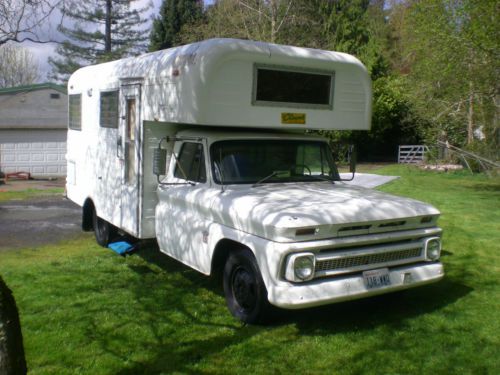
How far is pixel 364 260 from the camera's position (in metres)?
5.38

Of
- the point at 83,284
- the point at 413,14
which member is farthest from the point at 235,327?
the point at 413,14

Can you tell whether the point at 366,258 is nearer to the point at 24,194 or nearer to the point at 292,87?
the point at 292,87

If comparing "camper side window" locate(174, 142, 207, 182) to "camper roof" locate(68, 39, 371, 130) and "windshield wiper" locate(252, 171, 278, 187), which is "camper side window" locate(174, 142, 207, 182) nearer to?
"camper roof" locate(68, 39, 371, 130)

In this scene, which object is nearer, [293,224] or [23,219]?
[293,224]

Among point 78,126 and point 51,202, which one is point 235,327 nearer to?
point 78,126

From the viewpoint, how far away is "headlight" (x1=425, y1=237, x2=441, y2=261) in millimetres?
5811

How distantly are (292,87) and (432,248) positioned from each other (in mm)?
2374

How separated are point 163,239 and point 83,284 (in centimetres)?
118

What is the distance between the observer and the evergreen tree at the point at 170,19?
124 ft

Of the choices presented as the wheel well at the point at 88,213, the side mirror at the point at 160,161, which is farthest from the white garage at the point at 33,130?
the side mirror at the point at 160,161

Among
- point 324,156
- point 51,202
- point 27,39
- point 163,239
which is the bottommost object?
point 51,202

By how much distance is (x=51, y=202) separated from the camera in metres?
15.0

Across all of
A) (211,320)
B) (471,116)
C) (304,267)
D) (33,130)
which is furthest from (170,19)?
(304,267)

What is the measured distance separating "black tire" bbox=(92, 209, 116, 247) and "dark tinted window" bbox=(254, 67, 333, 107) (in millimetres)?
3864
